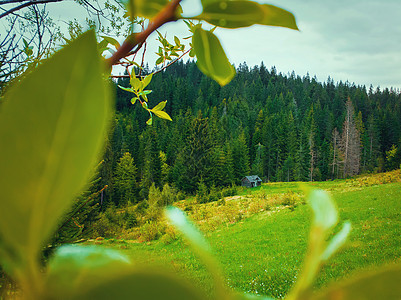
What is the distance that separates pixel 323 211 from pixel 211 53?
91 millimetres

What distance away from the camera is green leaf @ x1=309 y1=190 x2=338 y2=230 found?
8 centimetres

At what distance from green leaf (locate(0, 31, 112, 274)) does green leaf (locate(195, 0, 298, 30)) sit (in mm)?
78

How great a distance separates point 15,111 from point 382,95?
1071 inches

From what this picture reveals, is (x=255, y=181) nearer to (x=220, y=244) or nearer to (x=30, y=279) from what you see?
(x=220, y=244)

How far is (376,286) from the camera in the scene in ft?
0.18

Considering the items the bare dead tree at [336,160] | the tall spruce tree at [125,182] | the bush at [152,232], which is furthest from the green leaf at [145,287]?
the bare dead tree at [336,160]

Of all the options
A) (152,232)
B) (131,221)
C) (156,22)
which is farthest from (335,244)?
(131,221)

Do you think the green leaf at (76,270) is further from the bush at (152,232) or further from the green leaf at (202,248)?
the bush at (152,232)

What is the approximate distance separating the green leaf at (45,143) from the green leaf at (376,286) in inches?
2.5

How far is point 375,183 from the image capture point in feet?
26.7

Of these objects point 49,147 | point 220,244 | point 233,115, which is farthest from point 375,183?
point 233,115

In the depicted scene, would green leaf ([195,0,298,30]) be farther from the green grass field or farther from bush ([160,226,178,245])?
bush ([160,226,178,245])

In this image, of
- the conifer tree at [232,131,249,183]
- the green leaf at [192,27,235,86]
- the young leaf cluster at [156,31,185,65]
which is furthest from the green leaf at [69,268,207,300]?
the conifer tree at [232,131,249,183]

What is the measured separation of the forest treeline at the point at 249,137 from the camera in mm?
13648
